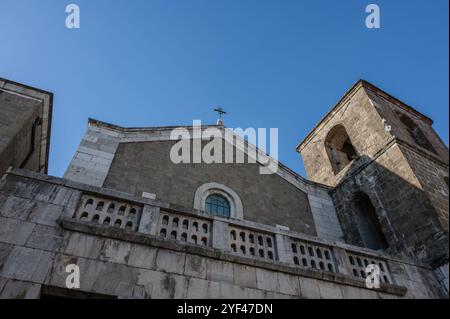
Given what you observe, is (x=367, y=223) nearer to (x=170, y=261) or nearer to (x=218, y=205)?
(x=218, y=205)

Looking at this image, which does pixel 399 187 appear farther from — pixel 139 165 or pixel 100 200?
pixel 100 200

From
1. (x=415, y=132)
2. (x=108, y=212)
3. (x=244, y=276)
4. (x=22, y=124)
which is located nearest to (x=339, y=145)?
(x=415, y=132)

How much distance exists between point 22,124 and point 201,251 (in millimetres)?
6202

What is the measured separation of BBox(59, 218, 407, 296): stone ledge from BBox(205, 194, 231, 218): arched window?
12.8 feet

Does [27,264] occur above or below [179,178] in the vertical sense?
below

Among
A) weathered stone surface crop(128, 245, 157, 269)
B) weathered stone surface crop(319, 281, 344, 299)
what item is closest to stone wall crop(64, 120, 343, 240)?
weathered stone surface crop(128, 245, 157, 269)

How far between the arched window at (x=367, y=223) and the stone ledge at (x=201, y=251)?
164 inches

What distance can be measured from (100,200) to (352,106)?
38.2 ft

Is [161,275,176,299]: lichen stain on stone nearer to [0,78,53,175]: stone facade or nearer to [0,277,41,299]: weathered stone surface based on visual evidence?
[0,277,41,299]: weathered stone surface

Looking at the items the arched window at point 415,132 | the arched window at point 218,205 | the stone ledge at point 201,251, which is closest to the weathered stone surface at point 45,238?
the stone ledge at point 201,251

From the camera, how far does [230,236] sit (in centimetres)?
679

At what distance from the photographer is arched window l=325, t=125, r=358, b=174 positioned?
15.1 metres
